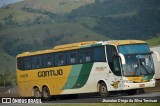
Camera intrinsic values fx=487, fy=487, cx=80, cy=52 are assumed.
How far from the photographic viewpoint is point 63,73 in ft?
116

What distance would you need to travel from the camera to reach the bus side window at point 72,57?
34.1 meters

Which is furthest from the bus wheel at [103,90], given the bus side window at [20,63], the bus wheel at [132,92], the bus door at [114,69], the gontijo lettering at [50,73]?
the bus side window at [20,63]

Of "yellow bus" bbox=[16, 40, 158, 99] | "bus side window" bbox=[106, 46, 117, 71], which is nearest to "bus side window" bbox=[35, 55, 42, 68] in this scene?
"yellow bus" bbox=[16, 40, 158, 99]

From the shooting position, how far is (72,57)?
34438 millimetres

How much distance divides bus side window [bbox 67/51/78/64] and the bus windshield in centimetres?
412

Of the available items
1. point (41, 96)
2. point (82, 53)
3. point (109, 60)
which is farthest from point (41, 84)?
point (109, 60)

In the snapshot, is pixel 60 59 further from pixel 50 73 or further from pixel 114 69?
pixel 114 69

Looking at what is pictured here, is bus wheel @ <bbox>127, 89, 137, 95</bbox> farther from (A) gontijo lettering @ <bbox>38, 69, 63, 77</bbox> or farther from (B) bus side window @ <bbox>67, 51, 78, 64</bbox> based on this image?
(A) gontijo lettering @ <bbox>38, 69, 63, 77</bbox>

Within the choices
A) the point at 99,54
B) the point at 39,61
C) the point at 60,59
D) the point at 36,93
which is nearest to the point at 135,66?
the point at 99,54

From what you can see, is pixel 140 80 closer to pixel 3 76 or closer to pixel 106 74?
pixel 106 74

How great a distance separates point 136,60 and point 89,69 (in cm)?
366

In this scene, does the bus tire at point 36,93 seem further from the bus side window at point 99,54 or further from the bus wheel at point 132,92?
the bus wheel at point 132,92

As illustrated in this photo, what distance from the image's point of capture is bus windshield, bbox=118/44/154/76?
101 feet

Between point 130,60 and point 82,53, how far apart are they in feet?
13.3
